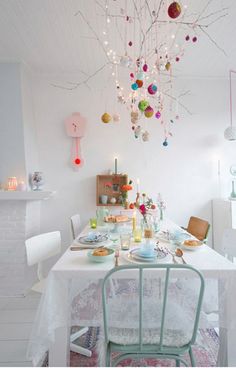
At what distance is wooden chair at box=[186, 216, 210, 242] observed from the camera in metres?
2.27

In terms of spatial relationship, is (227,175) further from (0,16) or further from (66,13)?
(0,16)

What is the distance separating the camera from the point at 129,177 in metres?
3.23

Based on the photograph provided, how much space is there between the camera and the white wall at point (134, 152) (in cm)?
319

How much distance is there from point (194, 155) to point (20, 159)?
91.0 inches

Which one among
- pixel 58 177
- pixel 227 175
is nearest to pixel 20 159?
pixel 58 177

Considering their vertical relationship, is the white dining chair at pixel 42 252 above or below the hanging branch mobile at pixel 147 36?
below

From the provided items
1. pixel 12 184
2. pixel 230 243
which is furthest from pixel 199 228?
pixel 12 184

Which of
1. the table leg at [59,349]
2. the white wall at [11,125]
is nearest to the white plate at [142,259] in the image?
the table leg at [59,349]

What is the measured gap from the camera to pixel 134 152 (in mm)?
3229

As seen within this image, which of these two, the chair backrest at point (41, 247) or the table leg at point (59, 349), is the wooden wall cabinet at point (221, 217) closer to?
the chair backrest at point (41, 247)

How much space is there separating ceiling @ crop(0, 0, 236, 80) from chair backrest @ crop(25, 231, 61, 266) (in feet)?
6.37

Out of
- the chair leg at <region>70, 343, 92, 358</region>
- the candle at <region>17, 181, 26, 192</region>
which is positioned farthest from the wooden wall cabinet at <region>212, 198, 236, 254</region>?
the candle at <region>17, 181, 26, 192</region>

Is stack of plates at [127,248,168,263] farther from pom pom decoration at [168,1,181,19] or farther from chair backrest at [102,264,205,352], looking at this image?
pom pom decoration at [168,1,181,19]

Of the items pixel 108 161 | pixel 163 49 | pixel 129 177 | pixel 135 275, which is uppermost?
pixel 163 49
